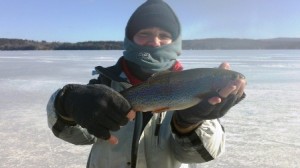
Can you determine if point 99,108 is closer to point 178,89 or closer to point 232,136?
point 178,89

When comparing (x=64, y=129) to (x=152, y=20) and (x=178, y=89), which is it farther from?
(x=152, y=20)

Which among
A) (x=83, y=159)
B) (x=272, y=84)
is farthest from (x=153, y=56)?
(x=272, y=84)

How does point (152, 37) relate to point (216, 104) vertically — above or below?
above

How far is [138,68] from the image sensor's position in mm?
2314

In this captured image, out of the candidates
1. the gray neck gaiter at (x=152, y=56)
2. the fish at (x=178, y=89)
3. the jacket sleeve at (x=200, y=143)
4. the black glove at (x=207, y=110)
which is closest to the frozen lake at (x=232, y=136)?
the jacket sleeve at (x=200, y=143)

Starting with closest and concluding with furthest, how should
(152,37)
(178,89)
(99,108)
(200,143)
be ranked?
(99,108) → (178,89) → (200,143) → (152,37)

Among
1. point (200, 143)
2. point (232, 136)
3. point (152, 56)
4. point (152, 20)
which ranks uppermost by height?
point (152, 20)

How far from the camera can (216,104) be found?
184 cm

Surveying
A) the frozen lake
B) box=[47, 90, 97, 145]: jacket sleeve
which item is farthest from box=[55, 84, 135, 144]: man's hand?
the frozen lake

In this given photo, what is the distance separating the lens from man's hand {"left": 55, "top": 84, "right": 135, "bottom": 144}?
177cm

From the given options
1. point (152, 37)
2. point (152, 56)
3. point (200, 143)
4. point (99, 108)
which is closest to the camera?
point (99, 108)

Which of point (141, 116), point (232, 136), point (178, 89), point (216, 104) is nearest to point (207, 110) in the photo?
point (216, 104)

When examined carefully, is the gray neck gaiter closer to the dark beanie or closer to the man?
the man

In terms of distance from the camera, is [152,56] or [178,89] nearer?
[178,89]
